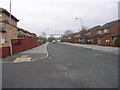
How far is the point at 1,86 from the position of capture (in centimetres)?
586

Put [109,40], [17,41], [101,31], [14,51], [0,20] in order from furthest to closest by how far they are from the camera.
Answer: [101,31] < [109,40] < [0,20] < [17,41] < [14,51]

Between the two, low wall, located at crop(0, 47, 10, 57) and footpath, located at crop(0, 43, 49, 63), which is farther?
low wall, located at crop(0, 47, 10, 57)

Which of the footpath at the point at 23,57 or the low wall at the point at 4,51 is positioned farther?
the low wall at the point at 4,51

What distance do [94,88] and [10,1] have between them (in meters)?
14.9

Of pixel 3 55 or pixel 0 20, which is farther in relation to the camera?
pixel 0 20

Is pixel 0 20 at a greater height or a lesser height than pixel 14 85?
greater

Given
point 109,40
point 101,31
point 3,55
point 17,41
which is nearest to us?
point 3,55

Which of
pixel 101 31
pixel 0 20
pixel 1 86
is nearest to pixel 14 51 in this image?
pixel 0 20

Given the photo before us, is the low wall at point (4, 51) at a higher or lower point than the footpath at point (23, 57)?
higher

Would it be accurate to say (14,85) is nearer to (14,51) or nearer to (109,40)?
(14,51)

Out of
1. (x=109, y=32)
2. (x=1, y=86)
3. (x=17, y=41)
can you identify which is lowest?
(x=1, y=86)

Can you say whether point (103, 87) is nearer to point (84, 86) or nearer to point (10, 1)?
point (84, 86)

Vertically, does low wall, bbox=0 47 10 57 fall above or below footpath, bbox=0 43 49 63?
above

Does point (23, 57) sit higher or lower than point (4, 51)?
lower
